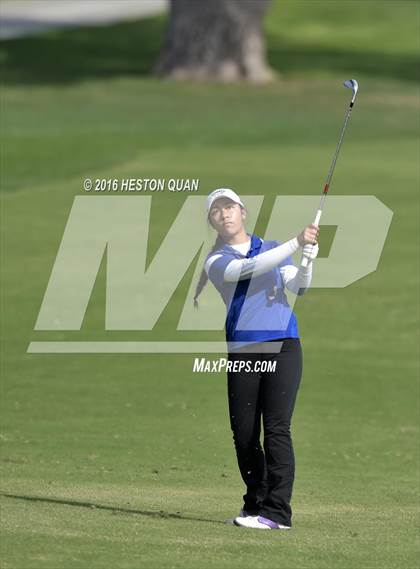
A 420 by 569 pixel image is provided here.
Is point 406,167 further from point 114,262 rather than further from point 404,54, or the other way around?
point 404,54

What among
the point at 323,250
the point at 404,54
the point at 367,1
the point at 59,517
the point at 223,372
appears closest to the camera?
the point at 59,517

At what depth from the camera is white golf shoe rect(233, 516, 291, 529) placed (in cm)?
997

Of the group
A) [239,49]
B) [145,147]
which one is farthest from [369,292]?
[239,49]

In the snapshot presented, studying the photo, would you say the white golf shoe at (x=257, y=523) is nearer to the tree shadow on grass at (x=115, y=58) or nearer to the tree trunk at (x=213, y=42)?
the tree shadow on grass at (x=115, y=58)

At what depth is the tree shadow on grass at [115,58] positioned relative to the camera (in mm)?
46344

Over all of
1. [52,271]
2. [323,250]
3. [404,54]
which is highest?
[404,54]

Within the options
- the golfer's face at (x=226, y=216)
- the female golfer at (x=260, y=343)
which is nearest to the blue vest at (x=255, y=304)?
the female golfer at (x=260, y=343)

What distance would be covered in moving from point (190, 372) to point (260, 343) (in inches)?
309

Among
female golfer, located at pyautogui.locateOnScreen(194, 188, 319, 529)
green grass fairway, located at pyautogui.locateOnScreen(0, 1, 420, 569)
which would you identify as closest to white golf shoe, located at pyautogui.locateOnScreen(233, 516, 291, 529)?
female golfer, located at pyautogui.locateOnScreen(194, 188, 319, 529)

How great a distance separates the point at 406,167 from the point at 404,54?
24809mm

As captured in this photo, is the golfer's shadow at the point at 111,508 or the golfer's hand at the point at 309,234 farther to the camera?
the golfer's shadow at the point at 111,508

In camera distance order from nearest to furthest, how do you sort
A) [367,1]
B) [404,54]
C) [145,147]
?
[145,147], [404,54], [367,1]

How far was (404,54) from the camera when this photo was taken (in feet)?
177

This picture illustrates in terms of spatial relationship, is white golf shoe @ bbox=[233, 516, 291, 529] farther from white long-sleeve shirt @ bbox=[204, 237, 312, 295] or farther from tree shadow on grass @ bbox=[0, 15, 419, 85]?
tree shadow on grass @ bbox=[0, 15, 419, 85]
